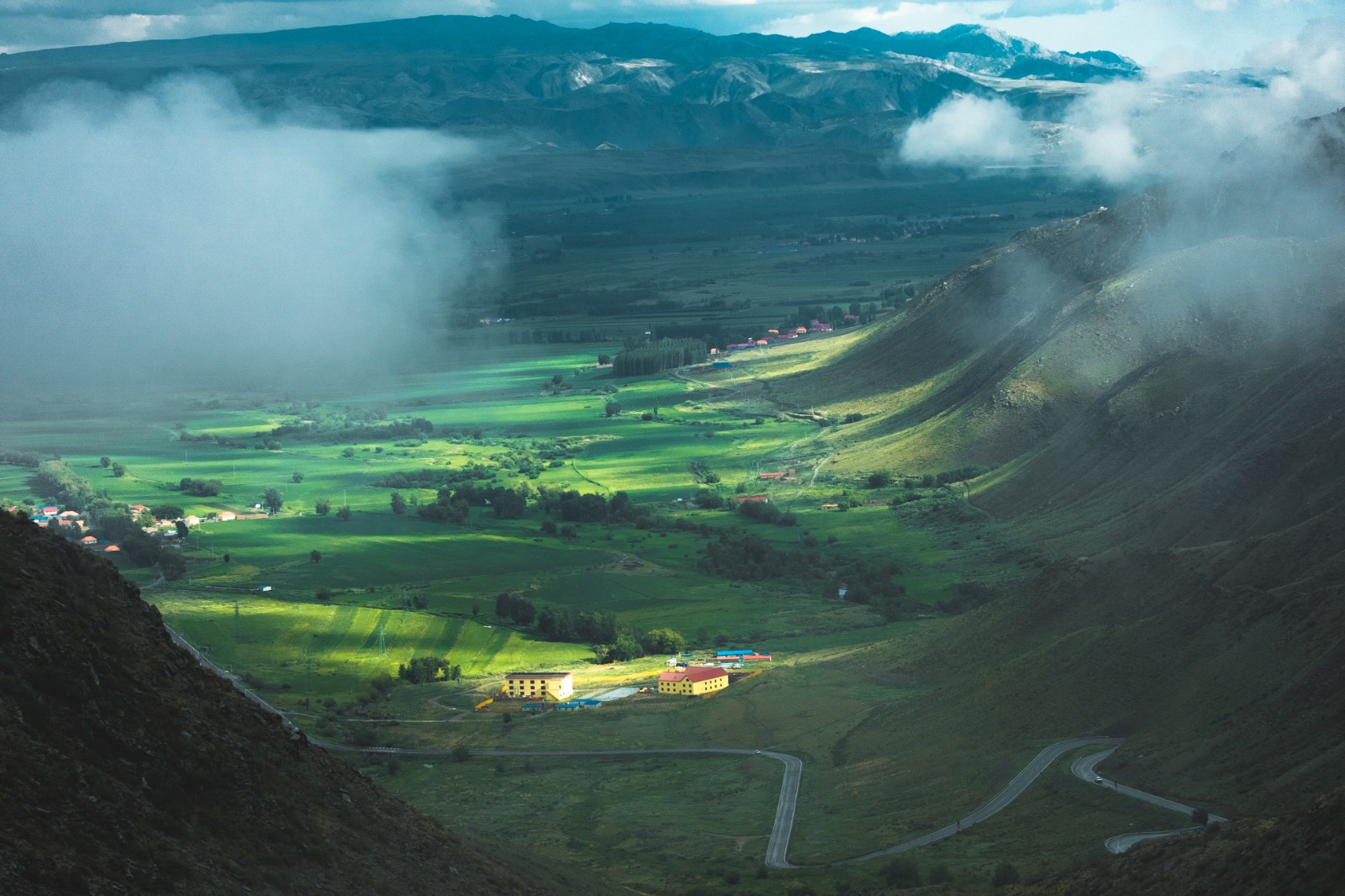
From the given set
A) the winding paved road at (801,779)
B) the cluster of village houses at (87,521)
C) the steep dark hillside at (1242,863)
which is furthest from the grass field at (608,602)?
the steep dark hillside at (1242,863)

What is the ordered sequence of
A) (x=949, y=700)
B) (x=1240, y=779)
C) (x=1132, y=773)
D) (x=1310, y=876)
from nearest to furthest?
(x=1310, y=876)
(x=1240, y=779)
(x=1132, y=773)
(x=949, y=700)

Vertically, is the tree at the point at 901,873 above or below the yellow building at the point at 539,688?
below

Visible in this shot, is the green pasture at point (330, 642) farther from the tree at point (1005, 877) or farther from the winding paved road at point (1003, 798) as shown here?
the tree at point (1005, 877)

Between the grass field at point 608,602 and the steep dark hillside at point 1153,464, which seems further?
the grass field at point 608,602

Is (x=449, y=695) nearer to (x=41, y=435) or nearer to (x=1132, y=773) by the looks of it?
(x=1132, y=773)

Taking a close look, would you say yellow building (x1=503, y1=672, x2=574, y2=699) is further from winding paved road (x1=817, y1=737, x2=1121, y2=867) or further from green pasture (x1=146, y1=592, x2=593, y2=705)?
winding paved road (x1=817, y1=737, x2=1121, y2=867)

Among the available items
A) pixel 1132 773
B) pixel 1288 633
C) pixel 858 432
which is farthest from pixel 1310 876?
pixel 858 432
